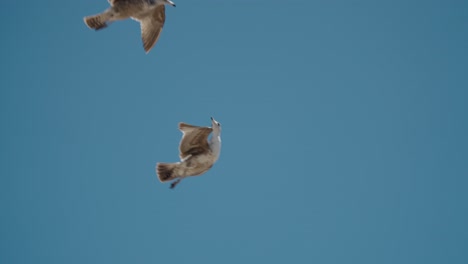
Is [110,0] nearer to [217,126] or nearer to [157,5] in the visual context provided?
[157,5]

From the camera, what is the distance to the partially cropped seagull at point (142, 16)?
12297mm

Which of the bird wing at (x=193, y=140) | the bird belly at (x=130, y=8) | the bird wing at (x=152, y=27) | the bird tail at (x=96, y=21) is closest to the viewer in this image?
the bird wing at (x=193, y=140)

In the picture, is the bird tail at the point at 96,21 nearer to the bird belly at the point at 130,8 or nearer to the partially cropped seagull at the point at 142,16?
the partially cropped seagull at the point at 142,16

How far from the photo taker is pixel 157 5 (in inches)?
503

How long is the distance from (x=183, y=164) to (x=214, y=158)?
598 mm

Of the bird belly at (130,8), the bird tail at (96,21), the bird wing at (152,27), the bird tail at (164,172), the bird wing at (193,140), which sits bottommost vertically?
the bird tail at (164,172)

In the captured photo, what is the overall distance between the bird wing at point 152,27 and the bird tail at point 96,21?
1042 mm

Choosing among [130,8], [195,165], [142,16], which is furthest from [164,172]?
[142,16]

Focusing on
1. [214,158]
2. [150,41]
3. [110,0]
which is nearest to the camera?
[214,158]

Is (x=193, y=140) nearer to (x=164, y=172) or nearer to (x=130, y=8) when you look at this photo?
(x=164, y=172)

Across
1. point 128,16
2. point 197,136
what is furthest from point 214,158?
point 128,16

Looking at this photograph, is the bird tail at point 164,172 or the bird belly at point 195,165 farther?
the bird tail at point 164,172

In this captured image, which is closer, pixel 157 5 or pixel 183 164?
pixel 183 164

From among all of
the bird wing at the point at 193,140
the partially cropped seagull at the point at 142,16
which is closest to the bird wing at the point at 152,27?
the partially cropped seagull at the point at 142,16
